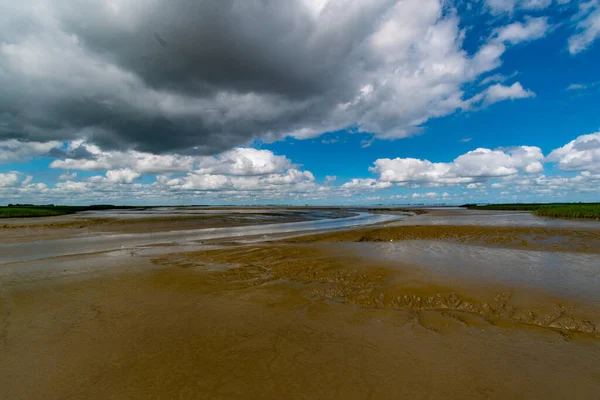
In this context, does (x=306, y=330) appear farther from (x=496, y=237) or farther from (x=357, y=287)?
(x=496, y=237)

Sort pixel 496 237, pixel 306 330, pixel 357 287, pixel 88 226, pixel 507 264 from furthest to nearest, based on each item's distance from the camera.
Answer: pixel 88 226 → pixel 496 237 → pixel 507 264 → pixel 357 287 → pixel 306 330

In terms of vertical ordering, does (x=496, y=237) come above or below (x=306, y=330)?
Result: above

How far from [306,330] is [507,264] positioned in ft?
36.8

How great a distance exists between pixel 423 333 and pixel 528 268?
883 centimetres

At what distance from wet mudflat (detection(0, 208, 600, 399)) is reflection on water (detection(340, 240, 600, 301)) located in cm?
12

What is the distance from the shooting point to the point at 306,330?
691cm

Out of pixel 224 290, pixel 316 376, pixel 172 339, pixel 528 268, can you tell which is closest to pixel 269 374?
pixel 316 376

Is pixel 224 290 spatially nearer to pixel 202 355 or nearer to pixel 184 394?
pixel 202 355

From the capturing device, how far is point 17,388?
487 cm

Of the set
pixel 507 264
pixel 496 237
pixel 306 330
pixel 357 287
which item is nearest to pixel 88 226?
pixel 357 287

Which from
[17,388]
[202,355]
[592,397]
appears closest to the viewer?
[592,397]

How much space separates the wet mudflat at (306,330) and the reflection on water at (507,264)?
0.38 ft

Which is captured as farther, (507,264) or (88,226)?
(88,226)

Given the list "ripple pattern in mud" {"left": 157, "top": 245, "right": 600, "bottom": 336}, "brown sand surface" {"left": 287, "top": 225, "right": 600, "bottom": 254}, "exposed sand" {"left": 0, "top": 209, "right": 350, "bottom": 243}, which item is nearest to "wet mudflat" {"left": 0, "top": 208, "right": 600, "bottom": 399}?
"ripple pattern in mud" {"left": 157, "top": 245, "right": 600, "bottom": 336}
